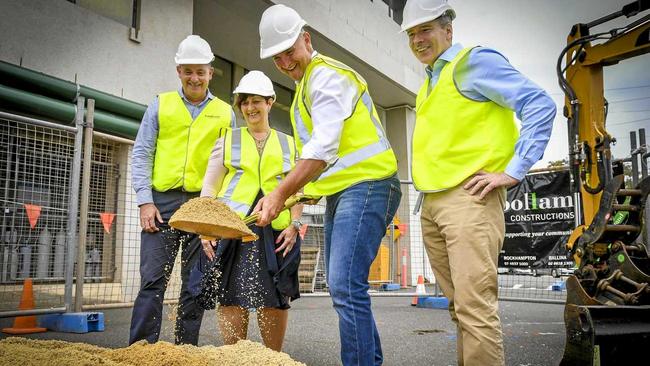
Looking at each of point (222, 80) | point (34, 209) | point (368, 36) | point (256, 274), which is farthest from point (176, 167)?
point (222, 80)

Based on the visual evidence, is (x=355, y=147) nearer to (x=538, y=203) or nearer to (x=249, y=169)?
(x=249, y=169)

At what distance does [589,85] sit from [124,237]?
5.16 metres

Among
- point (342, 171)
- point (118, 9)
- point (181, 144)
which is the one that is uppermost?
point (118, 9)

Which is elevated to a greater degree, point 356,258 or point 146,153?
point 146,153

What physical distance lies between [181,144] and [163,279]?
83cm

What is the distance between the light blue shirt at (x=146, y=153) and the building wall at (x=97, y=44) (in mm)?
2861

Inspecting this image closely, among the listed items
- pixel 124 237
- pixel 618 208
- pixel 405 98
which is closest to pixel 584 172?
pixel 618 208

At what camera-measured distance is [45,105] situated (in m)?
5.75

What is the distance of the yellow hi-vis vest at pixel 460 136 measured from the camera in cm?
223

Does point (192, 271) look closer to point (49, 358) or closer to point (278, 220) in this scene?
point (278, 220)

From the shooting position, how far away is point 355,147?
7.69ft

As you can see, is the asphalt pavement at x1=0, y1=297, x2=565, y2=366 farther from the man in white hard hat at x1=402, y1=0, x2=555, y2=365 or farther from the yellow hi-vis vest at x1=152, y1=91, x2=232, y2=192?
the man in white hard hat at x1=402, y1=0, x2=555, y2=365

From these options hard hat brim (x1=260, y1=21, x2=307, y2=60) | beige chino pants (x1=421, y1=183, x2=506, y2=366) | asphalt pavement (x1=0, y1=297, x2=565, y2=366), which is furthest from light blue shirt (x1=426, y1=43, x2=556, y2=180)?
asphalt pavement (x1=0, y1=297, x2=565, y2=366)

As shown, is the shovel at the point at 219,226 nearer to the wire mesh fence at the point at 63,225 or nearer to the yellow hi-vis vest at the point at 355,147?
the yellow hi-vis vest at the point at 355,147
